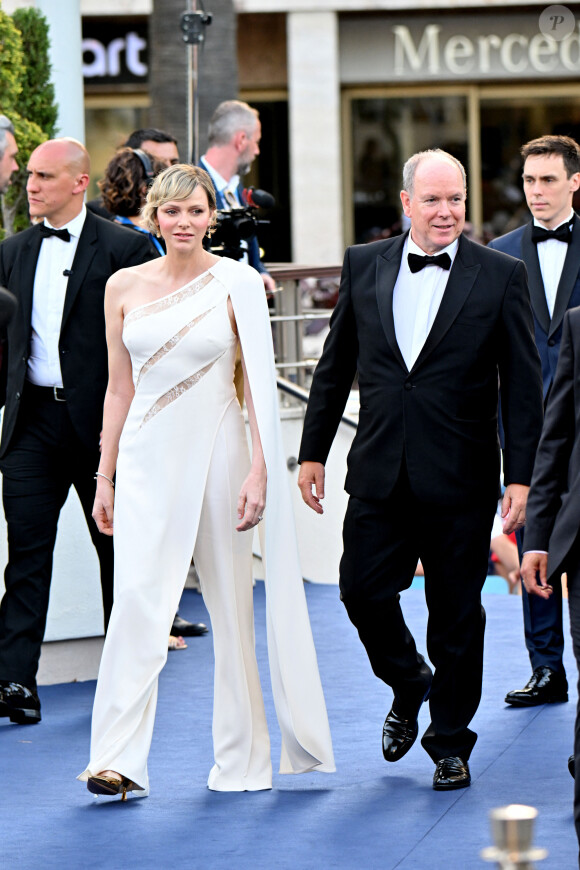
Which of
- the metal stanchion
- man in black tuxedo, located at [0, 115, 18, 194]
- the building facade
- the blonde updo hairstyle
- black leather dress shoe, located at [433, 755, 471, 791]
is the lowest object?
black leather dress shoe, located at [433, 755, 471, 791]

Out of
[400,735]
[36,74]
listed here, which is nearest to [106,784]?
[400,735]

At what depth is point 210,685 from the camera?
288 inches

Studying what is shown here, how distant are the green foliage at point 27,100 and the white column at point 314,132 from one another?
11831mm

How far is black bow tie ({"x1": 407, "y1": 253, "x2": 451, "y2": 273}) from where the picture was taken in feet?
17.8

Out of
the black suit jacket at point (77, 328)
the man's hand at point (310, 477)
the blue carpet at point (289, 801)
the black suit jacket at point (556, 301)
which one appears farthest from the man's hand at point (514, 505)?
the black suit jacket at point (77, 328)

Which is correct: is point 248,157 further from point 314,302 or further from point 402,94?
point 402,94

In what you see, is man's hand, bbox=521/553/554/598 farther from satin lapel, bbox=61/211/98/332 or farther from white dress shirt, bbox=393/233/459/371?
satin lapel, bbox=61/211/98/332

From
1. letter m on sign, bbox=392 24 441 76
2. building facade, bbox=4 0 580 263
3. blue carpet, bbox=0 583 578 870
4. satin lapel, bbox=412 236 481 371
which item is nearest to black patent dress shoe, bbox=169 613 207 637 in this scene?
blue carpet, bbox=0 583 578 870

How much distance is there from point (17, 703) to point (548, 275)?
2.89 m

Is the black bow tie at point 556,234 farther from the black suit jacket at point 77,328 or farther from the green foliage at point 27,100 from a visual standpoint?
the green foliage at point 27,100

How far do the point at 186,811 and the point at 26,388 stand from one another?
216 cm

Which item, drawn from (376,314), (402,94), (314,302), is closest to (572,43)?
(402,94)

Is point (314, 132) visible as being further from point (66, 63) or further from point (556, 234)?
point (556, 234)

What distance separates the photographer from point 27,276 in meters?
6.72
